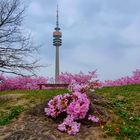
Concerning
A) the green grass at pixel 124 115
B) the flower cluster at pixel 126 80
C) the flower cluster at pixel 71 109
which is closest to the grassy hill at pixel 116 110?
the green grass at pixel 124 115

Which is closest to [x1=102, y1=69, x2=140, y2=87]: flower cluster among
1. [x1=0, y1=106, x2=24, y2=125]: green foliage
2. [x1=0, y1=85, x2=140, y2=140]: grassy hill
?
[x1=0, y1=85, x2=140, y2=140]: grassy hill

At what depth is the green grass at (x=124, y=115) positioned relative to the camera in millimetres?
10047

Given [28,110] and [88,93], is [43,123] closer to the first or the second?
[28,110]

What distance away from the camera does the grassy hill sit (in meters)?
10.1

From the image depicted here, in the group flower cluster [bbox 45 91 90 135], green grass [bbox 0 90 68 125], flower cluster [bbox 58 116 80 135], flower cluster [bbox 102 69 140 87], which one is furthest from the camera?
flower cluster [bbox 102 69 140 87]

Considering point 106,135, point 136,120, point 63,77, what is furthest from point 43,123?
point 63,77

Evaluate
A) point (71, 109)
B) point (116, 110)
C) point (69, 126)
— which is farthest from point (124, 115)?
point (69, 126)

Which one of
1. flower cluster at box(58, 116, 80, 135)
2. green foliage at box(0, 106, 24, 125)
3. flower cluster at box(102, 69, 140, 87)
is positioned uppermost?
flower cluster at box(102, 69, 140, 87)

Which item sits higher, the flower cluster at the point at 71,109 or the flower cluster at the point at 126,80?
→ the flower cluster at the point at 126,80

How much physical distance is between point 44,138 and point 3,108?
293 cm

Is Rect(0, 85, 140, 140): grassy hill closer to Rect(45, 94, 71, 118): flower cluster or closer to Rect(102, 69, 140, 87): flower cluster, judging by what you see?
Rect(45, 94, 71, 118): flower cluster

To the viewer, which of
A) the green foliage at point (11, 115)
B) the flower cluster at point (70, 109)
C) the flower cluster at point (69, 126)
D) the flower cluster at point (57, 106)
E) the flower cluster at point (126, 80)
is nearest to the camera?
the flower cluster at point (69, 126)

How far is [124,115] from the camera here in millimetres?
11125

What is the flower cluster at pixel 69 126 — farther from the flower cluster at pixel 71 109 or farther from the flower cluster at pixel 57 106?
the flower cluster at pixel 57 106
